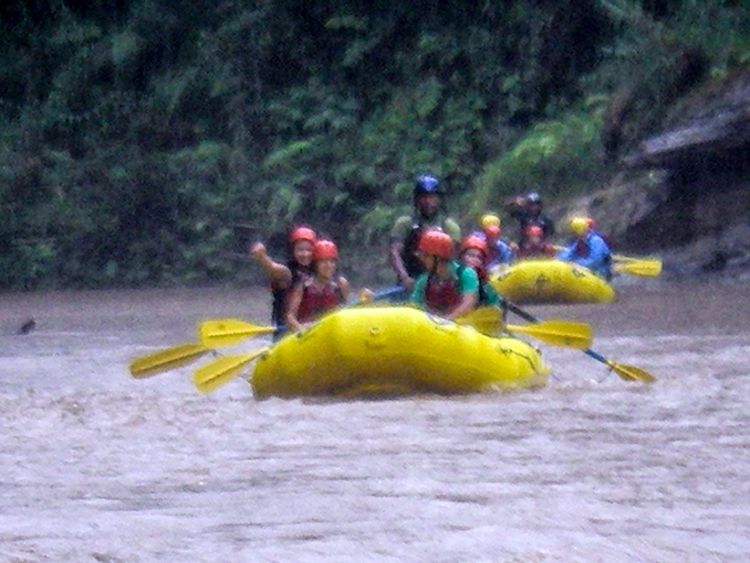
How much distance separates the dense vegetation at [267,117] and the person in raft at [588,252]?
4728mm

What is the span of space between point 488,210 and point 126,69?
9.49 m

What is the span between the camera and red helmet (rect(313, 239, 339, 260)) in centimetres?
1110

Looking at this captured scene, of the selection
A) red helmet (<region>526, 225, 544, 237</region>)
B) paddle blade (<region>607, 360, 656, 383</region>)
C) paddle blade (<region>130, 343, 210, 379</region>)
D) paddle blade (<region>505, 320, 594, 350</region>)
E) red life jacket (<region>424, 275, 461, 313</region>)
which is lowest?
red helmet (<region>526, 225, 544, 237</region>)

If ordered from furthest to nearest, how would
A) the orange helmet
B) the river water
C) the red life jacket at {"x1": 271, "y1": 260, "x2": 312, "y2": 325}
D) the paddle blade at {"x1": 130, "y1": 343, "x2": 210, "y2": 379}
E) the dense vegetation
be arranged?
the dense vegetation < the orange helmet < the paddle blade at {"x1": 130, "y1": 343, "x2": 210, "y2": 379} < the red life jacket at {"x1": 271, "y1": 260, "x2": 312, "y2": 325} < the river water

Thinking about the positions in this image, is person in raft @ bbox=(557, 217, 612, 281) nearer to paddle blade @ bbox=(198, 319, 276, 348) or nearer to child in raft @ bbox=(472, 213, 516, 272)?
child in raft @ bbox=(472, 213, 516, 272)

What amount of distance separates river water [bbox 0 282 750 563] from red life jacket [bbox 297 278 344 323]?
0.67 m

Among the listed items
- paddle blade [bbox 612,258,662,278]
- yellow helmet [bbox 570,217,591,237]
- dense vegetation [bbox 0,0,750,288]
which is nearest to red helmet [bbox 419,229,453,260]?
yellow helmet [bbox 570,217,591,237]

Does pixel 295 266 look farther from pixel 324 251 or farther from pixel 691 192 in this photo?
pixel 691 192

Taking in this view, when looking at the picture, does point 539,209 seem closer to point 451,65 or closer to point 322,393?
point 451,65

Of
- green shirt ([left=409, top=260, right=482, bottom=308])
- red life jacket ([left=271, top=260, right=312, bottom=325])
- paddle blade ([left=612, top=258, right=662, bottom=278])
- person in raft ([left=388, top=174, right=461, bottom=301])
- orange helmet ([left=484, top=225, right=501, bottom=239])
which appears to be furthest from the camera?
paddle blade ([left=612, top=258, right=662, bottom=278])

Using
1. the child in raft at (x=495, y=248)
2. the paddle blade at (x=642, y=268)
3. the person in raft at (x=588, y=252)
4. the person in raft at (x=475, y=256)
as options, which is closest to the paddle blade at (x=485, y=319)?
the person in raft at (x=475, y=256)

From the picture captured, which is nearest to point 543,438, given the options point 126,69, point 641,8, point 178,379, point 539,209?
point 178,379

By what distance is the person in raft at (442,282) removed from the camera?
36.5 feet

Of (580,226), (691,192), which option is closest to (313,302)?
(580,226)
